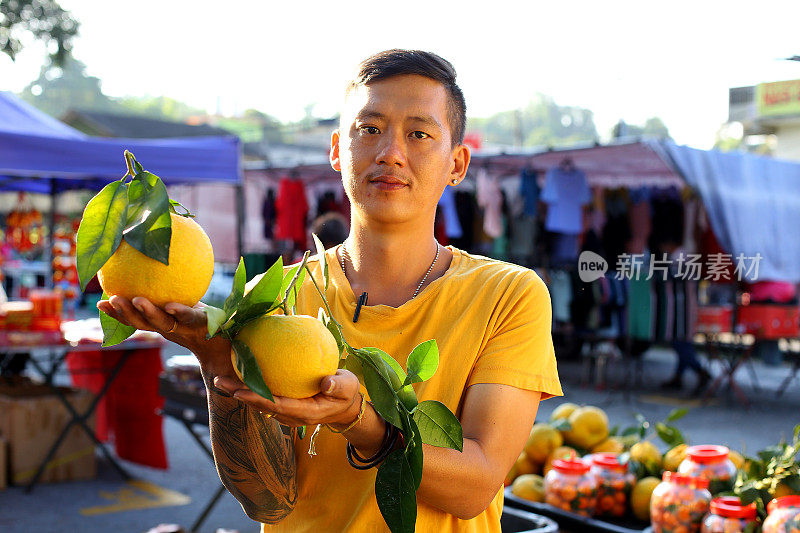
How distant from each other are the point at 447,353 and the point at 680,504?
1.46 m

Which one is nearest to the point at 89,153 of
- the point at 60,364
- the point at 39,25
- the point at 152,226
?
the point at 60,364

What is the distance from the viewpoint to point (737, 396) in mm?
9414

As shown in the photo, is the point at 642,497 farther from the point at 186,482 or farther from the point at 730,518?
the point at 186,482

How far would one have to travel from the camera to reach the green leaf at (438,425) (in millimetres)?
1182

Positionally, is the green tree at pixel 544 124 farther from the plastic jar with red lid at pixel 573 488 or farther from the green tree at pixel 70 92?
the plastic jar with red lid at pixel 573 488

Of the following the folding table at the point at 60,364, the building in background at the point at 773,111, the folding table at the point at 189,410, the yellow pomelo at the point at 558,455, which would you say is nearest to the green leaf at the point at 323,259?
the yellow pomelo at the point at 558,455

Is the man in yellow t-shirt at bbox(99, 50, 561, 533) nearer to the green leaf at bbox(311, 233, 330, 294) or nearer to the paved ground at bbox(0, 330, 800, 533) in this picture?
the green leaf at bbox(311, 233, 330, 294)

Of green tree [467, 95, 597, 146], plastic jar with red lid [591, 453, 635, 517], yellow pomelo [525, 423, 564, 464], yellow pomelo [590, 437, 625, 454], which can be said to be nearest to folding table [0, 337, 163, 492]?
yellow pomelo [525, 423, 564, 464]

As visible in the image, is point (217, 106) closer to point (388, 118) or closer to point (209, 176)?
point (209, 176)

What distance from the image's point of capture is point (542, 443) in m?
3.23

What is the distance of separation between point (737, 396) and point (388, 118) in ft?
29.9

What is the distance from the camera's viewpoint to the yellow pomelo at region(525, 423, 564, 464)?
3.24 meters

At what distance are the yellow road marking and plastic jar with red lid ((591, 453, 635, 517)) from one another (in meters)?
3.55

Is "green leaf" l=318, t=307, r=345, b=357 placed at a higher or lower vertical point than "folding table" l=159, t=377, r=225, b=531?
A: higher
